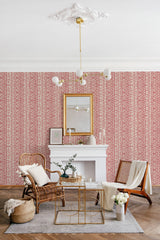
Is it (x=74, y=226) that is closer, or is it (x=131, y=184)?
(x=74, y=226)

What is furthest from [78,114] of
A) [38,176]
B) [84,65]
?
[38,176]

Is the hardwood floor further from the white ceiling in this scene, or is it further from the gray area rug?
the white ceiling

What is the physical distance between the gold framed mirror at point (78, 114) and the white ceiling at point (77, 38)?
0.79 meters

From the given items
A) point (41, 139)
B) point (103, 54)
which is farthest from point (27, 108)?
point (103, 54)

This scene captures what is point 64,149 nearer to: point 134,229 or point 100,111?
point 100,111

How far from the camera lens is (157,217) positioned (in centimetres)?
344

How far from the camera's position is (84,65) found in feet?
18.6

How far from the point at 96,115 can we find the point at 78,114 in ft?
1.53

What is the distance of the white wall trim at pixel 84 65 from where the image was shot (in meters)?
5.54

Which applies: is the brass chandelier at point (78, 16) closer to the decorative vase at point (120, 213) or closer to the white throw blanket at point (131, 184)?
the white throw blanket at point (131, 184)

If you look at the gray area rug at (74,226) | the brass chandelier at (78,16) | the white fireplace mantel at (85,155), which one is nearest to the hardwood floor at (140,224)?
the gray area rug at (74,226)

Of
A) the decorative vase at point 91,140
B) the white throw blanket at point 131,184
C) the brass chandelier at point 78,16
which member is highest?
the brass chandelier at point 78,16

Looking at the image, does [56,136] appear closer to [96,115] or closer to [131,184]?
[96,115]

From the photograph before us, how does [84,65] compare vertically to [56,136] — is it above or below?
above
